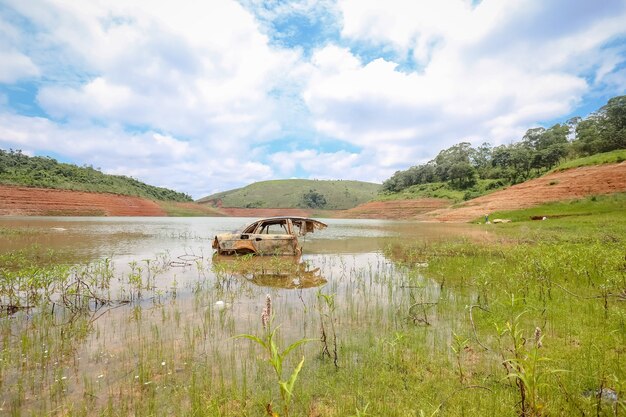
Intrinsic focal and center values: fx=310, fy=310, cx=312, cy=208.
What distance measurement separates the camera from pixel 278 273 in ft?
40.1

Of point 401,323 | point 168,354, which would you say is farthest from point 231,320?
point 401,323

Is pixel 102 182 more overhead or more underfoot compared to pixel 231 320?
more overhead

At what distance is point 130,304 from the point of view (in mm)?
8016

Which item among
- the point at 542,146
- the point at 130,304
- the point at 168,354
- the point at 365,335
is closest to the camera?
the point at 168,354

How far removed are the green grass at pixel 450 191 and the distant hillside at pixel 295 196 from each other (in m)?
51.6

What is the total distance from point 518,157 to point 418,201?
25.1m

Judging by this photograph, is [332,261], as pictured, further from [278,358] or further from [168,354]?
[278,358]

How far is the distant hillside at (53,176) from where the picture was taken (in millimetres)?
68438

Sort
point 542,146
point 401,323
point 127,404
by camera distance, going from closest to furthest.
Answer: point 127,404 → point 401,323 → point 542,146

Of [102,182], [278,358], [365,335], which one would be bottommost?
[365,335]

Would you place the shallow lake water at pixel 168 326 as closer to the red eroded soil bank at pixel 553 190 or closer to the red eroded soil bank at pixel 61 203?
the red eroded soil bank at pixel 553 190

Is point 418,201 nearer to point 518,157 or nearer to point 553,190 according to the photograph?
point 518,157

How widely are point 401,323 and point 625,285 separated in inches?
229

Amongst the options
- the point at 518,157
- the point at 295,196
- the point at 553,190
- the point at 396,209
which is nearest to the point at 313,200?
the point at 295,196
